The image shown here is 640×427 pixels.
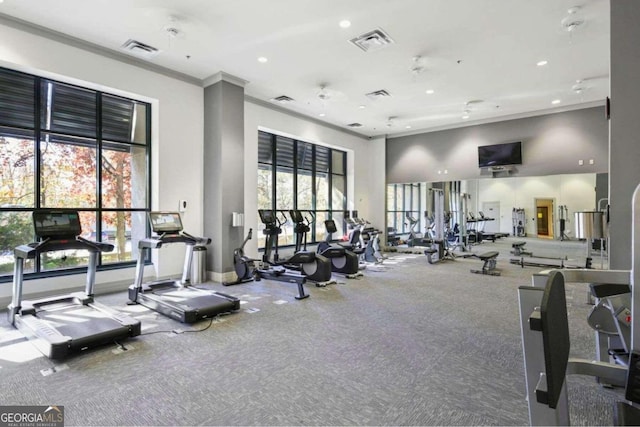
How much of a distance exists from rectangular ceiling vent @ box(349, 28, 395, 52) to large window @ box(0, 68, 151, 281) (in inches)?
154

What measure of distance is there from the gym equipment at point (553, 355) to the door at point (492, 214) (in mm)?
7817

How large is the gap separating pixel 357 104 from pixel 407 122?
2.27m

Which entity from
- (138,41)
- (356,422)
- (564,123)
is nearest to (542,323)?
(356,422)

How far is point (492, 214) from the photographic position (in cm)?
935

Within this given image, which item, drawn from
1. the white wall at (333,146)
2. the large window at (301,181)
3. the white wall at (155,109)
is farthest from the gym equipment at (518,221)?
the white wall at (155,109)

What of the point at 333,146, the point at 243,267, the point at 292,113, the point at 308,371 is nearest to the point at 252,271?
the point at 243,267

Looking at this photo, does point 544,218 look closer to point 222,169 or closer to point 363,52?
point 363,52

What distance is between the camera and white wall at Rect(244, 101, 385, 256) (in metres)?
7.42

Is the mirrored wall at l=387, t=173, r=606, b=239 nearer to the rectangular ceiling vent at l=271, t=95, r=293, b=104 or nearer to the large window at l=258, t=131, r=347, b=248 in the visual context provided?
the large window at l=258, t=131, r=347, b=248

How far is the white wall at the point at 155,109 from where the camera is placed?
4.52 m

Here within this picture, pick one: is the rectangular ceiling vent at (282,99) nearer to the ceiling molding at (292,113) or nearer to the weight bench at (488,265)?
the ceiling molding at (292,113)

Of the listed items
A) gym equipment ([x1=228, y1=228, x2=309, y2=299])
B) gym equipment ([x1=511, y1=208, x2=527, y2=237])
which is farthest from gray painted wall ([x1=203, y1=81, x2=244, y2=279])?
gym equipment ([x1=511, y1=208, x2=527, y2=237])

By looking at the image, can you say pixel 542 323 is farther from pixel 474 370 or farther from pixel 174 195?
pixel 174 195

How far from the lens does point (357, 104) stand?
799 centimetres
